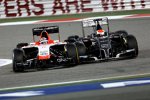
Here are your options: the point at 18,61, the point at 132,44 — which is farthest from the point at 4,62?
the point at 132,44

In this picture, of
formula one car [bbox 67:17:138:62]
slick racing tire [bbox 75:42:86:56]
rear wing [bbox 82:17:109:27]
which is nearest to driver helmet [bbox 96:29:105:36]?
formula one car [bbox 67:17:138:62]

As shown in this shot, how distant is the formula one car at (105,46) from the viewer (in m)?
10.3

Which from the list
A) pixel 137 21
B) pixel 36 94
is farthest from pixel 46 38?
pixel 137 21

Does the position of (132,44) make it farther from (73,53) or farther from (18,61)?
(18,61)

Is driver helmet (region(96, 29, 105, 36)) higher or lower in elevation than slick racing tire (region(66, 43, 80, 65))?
higher

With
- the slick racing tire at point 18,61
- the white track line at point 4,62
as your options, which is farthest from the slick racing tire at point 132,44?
the white track line at point 4,62

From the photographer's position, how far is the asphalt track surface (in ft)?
20.8

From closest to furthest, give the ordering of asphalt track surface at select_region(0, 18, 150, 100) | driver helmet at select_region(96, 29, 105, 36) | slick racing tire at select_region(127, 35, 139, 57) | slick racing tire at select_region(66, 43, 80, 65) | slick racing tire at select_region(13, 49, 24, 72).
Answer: asphalt track surface at select_region(0, 18, 150, 100) < slick racing tire at select_region(13, 49, 24, 72) < slick racing tire at select_region(66, 43, 80, 65) < slick racing tire at select_region(127, 35, 139, 57) < driver helmet at select_region(96, 29, 105, 36)

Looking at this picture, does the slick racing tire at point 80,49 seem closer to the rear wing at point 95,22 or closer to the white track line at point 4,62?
the rear wing at point 95,22

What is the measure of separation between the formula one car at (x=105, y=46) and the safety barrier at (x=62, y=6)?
31.1 feet

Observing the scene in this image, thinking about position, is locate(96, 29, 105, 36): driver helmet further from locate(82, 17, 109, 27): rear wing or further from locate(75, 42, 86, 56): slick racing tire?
locate(75, 42, 86, 56): slick racing tire

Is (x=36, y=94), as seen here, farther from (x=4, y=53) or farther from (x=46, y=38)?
(x=4, y=53)

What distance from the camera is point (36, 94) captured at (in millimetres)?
6770

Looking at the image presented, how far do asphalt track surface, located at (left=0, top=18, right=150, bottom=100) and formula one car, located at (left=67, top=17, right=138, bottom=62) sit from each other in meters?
0.27
